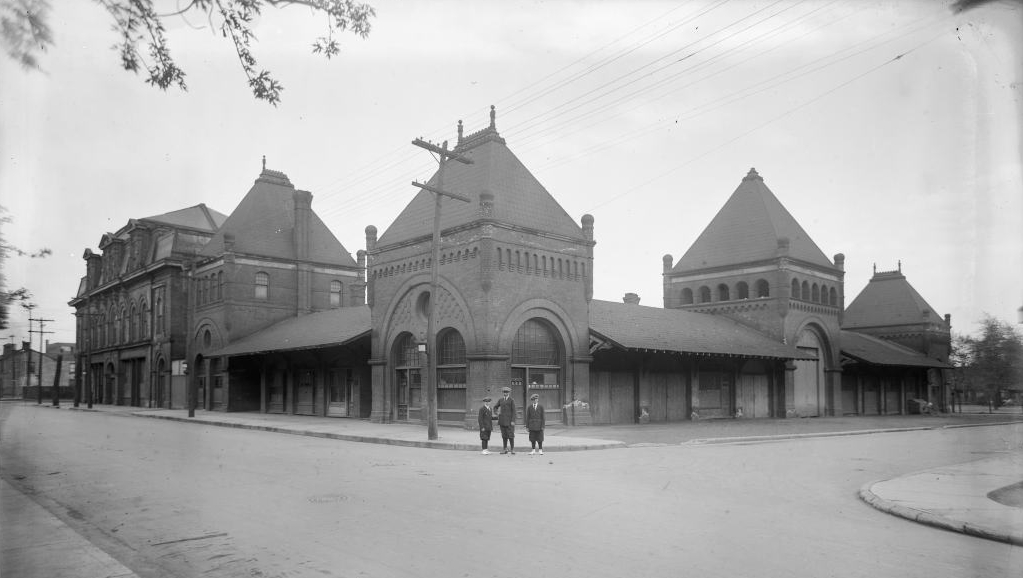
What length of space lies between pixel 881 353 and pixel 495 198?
30.0 metres

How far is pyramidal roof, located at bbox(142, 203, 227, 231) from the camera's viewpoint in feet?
174

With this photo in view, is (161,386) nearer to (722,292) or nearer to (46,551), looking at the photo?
(722,292)

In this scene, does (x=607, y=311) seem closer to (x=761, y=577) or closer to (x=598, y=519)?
(x=598, y=519)

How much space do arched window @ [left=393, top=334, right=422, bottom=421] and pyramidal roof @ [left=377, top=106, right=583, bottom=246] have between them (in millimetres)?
4244

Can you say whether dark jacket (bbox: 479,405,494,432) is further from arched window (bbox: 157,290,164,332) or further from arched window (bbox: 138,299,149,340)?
arched window (bbox: 138,299,149,340)

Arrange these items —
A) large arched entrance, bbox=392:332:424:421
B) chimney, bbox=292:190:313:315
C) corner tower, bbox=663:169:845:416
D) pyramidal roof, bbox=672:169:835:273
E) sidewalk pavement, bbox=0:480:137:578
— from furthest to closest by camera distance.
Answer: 1. chimney, bbox=292:190:313:315
2. pyramidal roof, bbox=672:169:835:273
3. corner tower, bbox=663:169:845:416
4. large arched entrance, bbox=392:332:424:421
5. sidewalk pavement, bbox=0:480:137:578

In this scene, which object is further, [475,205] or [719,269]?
[719,269]

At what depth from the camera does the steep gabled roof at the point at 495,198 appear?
27919 millimetres

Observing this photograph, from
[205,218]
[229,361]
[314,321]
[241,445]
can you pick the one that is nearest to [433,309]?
[241,445]

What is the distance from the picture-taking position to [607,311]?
3381 cm

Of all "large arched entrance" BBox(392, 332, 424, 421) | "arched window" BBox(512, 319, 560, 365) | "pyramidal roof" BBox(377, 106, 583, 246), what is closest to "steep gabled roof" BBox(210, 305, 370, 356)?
"large arched entrance" BBox(392, 332, 424, 421)

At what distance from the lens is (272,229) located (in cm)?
4619

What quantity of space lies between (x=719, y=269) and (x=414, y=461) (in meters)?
29.9

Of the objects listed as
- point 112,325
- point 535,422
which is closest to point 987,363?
point 535,422
